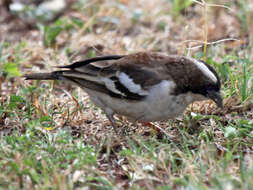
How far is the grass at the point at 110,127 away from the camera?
158 inches

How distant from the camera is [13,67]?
20.1 feet

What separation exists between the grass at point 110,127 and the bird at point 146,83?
1.08 ft

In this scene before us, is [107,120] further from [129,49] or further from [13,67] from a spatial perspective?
[129,49]

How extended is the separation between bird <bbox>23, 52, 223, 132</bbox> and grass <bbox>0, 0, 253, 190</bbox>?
1.08 ft

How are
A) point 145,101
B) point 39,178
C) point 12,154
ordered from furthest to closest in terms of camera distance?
point 145,101
point 12,154
point 39,178

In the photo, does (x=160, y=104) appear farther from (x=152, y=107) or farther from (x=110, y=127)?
(x=110, y=127)

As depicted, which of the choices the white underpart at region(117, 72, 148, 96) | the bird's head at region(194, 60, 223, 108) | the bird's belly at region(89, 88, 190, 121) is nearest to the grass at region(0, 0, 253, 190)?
the bird's belly at region(89, 88, 190, 121)

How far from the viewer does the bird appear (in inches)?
187

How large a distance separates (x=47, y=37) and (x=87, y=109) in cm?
241

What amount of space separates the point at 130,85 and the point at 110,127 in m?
0.80

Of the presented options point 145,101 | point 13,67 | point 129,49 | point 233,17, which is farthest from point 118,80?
point 233,17

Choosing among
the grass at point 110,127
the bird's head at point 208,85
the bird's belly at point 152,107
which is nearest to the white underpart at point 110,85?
the bird's belly at point 152,107

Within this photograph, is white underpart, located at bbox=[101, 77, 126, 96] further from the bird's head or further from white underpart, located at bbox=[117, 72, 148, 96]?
the bird's head

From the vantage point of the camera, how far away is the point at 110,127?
218 inches
